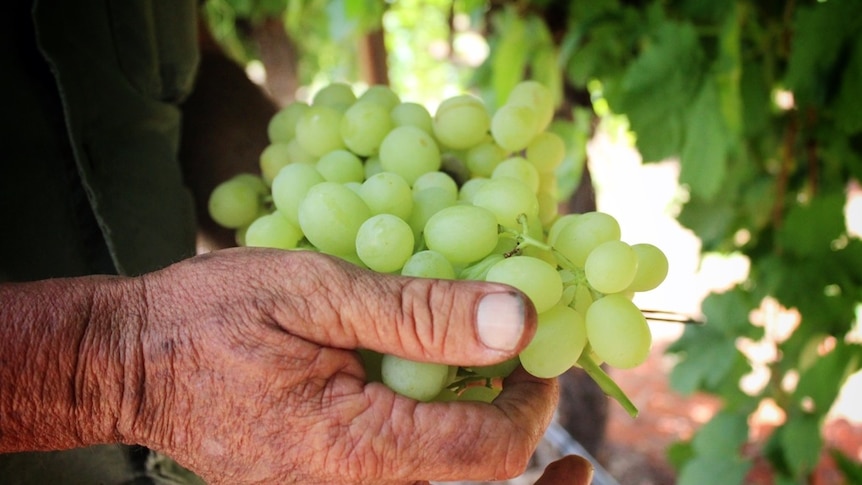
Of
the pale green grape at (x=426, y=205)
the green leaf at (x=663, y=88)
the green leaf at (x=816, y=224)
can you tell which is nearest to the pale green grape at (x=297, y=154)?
the pale green grape at (x=426, y=205)

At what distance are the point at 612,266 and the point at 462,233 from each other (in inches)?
5.2

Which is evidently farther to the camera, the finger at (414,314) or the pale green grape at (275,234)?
the pale green grape at (275,234)

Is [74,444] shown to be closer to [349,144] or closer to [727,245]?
[349,144]

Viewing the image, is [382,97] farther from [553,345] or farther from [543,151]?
[553,345]

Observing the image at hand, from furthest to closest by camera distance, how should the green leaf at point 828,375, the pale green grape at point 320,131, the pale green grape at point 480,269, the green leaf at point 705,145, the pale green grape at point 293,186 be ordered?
the green leaf at point 828,375 → the green leaf at point 705,145 → the pale green grape at point 320,131 → the pale green grape at point 293,186 → the pale green grape at point 480,269

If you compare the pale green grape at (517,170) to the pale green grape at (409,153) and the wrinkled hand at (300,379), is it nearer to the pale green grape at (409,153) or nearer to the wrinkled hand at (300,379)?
the pale green grape at (409,153)

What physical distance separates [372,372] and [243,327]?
0.14 metres

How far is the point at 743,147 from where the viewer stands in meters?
1.63

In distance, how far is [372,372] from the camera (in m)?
0.67

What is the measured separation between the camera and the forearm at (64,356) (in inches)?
23.1

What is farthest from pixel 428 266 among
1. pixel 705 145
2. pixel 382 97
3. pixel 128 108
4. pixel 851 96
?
pixel 851 96

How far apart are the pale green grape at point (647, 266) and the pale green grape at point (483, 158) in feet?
0.77

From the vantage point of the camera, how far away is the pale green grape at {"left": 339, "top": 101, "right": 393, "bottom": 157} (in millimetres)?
842

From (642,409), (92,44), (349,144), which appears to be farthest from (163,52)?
(642,409)
